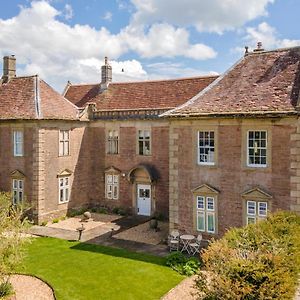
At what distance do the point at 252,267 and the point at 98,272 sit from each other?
9.13m

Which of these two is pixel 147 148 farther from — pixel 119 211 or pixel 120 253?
pixel 120 253

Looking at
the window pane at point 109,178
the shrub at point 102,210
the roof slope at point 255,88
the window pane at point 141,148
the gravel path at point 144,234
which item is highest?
the roof slope at point 255,88

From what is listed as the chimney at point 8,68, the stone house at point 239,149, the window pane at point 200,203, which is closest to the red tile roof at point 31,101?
the chimney at point 8,68

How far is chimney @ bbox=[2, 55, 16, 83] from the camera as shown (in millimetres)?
30188

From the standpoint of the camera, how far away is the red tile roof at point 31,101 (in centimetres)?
2645

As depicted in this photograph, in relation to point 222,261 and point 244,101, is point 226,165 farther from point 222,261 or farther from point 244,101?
point 222,261

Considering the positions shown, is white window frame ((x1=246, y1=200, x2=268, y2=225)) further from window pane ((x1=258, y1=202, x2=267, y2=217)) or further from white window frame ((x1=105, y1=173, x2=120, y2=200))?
white window frame ((x1=105, y1=173, x2=120, y2=200))

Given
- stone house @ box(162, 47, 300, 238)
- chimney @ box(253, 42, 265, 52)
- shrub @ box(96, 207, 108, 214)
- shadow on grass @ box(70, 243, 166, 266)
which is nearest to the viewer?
stone house @ box(162, 47, 300, 238)

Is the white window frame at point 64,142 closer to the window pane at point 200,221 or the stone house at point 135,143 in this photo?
the stone house at point 135,143

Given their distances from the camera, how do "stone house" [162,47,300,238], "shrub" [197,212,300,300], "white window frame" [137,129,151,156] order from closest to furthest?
"shrub" [197,212,300,300] < "stone house" [162,47,300,238] < "white window frame" [137,129,151,156]

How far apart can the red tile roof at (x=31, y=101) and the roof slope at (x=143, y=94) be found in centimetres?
349

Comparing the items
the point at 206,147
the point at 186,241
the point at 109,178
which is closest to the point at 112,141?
the point at 109,178

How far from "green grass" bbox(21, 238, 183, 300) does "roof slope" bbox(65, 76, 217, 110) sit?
1304 centimetres

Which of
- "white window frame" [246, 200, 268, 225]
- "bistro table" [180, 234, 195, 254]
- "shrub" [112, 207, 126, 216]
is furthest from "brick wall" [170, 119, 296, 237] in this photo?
"shrub" [112, 207, 126, 216]
